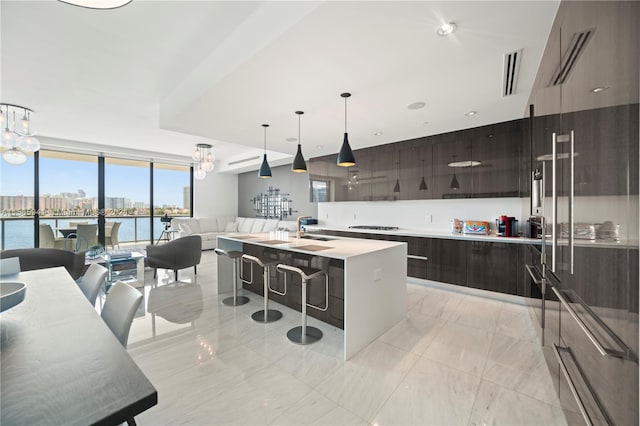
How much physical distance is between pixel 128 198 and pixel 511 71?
29.2 feet

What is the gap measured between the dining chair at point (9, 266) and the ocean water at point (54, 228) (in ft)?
19.6

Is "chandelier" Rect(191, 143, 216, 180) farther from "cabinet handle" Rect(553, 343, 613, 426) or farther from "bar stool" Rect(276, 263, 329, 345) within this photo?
"cabinet handle" Rect(553, 343, 613, 426)

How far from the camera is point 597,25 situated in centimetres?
109

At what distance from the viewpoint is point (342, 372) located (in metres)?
2.05

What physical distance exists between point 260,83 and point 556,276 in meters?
2.73

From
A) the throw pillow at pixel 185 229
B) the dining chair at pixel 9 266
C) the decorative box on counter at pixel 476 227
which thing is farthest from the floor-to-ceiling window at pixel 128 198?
the decorative box on counter at pixel 476 227

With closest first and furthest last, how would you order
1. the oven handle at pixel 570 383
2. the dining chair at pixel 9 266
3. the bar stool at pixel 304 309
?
1. the oven handle at pixel 570 383
2. the dining chair at pixel 9 266
3. the bar stool at pixel 304 309

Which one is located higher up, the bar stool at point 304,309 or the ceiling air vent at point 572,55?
the ceiling air vent at point 572,55

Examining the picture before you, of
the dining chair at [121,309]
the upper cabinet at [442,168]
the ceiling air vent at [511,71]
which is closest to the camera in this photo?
the dining chair at [121,309]

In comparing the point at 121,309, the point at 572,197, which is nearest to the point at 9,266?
the point at 121,309

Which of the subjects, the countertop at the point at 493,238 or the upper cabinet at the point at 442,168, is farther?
the upper cabinet at the point at 442,168

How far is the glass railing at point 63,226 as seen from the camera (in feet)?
19.6

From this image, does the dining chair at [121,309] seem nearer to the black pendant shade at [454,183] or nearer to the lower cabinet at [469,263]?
the lower cabinet at [469,263]

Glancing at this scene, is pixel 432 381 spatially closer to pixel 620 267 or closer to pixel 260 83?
pixel 620 267
